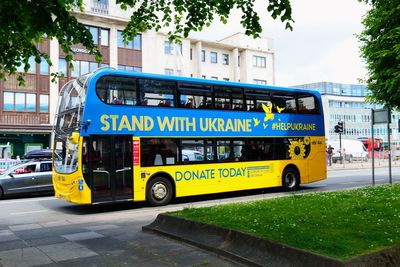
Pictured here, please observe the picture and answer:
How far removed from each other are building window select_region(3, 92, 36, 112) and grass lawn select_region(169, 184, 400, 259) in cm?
2927

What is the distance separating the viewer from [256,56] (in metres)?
50.5

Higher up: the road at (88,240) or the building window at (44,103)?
the building window at (44,103)

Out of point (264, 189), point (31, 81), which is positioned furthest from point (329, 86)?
point (264, 189)

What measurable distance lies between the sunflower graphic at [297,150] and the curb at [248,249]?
9415mm

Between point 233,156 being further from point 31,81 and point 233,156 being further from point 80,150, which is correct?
point 31,81

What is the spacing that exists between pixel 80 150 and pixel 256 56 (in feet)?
136

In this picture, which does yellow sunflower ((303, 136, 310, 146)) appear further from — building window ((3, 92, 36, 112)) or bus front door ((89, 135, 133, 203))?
building window ((3, 92, 36, 112))

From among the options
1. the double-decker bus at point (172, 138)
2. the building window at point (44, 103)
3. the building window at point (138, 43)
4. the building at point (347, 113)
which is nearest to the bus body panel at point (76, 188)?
the double-decker bus at point (172, 138)

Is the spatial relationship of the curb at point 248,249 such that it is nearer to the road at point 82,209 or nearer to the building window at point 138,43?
the road at point 82,209

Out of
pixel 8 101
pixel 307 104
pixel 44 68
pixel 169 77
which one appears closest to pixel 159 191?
pixel 169 77

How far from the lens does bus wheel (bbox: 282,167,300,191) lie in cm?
1645

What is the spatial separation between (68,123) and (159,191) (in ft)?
11.2

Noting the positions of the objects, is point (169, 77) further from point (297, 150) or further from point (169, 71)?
point (169, 71)

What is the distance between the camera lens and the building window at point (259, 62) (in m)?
50.3
